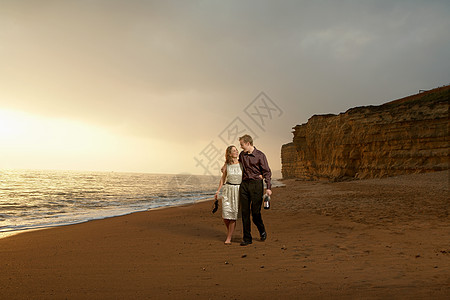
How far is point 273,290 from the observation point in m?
3.24

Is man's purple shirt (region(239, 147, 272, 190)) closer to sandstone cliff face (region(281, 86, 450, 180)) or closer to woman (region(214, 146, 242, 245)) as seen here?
woman (region(214, 146, 242, 245))

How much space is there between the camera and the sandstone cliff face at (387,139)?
22.8 metres

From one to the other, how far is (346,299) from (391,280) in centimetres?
88

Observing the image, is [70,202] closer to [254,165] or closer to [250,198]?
[250,198]

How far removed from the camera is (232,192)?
19.3 feet

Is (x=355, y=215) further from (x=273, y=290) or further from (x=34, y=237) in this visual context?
(x=34, y=237)

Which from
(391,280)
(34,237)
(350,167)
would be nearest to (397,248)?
(391,280)

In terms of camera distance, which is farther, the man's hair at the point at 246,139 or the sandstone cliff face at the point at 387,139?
the sandstone cliff face at the point at 387,139

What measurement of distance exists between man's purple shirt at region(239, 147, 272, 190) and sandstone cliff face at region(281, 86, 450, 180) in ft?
74.8

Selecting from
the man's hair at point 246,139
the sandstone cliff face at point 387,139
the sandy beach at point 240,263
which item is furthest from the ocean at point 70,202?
the sandstone cliff face at point 387,139

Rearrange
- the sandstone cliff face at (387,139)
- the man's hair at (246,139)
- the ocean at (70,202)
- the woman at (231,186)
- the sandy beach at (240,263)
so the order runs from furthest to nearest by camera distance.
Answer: the sandstone cliff face at (387,139)
the ocean at (70,202)
the woman at (231,186)
the man's hair at (246,139)
the sandy beach at (240,263)

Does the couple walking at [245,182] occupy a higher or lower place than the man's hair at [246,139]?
lower

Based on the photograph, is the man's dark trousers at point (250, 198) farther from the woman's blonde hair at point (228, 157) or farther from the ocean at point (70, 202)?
the ocean at point (70, 202)

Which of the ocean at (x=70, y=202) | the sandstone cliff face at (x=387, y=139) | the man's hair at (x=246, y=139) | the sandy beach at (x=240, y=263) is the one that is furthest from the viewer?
the sandstone cliff face at (x=387, y=139)
